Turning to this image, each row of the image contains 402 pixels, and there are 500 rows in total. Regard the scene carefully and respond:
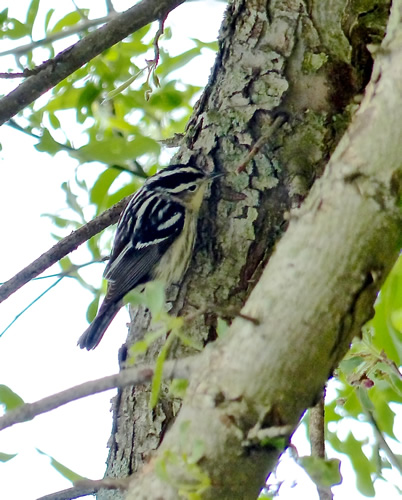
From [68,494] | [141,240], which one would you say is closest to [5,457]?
[68,494]

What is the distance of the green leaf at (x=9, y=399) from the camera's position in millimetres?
1368

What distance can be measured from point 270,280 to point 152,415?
3.62 feet

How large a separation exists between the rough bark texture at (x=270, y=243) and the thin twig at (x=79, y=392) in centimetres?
8

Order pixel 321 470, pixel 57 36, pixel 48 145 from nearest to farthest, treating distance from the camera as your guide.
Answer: pixel 321 470, pixel 48 145, pixel 57 36

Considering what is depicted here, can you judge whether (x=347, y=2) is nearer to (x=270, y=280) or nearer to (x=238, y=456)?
(x=270, y=280)

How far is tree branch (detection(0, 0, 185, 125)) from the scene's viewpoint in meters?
1.98


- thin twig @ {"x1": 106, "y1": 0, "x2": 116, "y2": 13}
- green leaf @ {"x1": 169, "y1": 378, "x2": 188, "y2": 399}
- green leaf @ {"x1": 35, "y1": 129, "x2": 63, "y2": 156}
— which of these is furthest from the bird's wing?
green leaf @ {"x1": 169, "y1": 378, "x2": 188, "y2": 399}

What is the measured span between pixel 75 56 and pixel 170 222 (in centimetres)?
128

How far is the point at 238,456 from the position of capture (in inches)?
45.3

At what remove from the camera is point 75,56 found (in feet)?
6.88

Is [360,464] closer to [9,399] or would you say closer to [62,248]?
[9,399]

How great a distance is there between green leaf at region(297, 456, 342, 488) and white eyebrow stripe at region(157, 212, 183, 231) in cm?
213

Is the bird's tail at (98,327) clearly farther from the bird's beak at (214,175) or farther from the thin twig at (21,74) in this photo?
the thin twig at (21,74)

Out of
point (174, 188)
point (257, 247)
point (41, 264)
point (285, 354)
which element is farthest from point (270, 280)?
point (174, 188)
